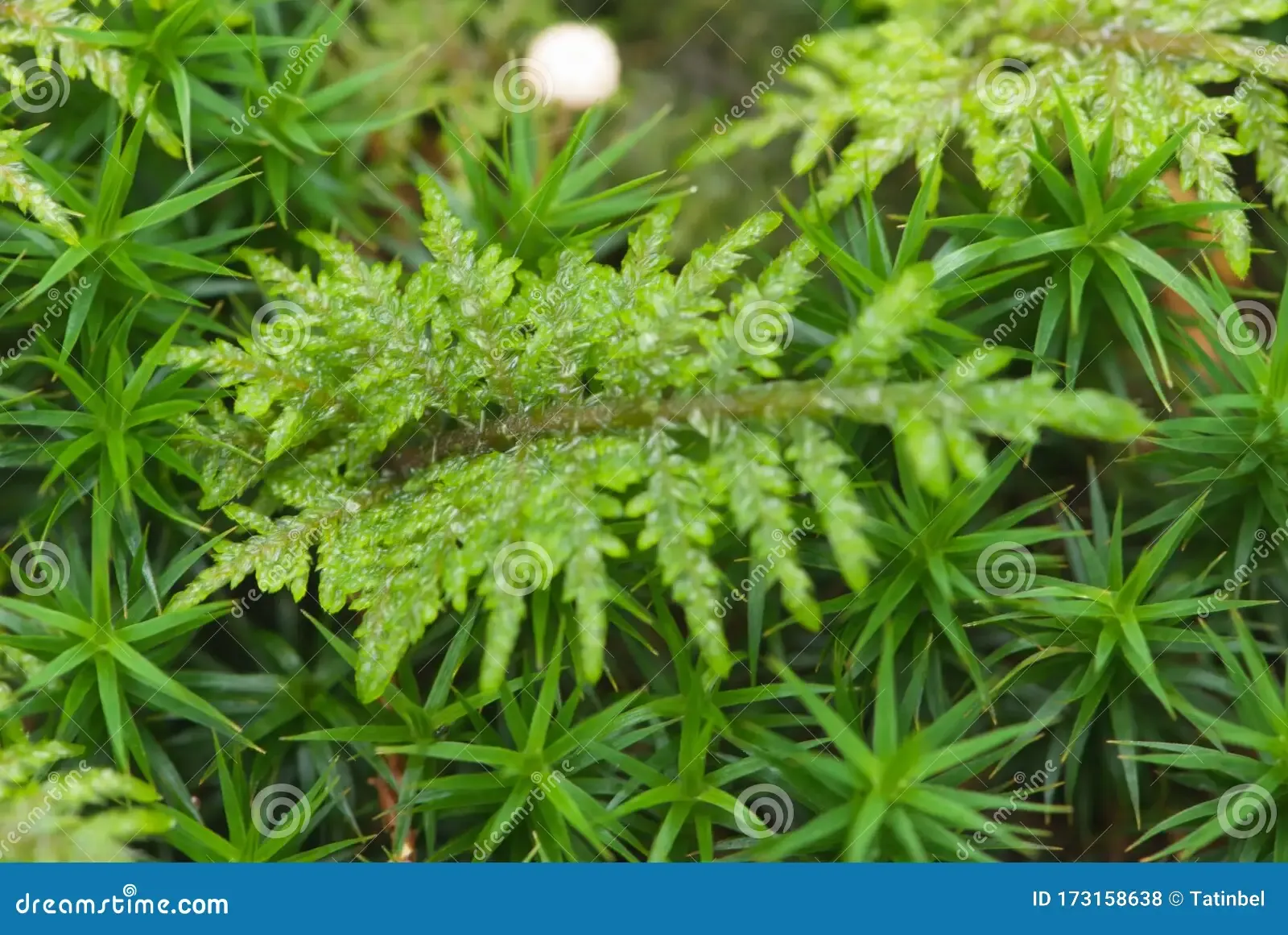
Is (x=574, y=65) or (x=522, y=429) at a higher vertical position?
(x=574, y=65)

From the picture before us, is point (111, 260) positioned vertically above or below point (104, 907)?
above

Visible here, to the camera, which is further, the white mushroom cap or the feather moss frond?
the white mushroom cap

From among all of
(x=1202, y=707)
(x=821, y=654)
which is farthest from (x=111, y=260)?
(x=1202, y=707)

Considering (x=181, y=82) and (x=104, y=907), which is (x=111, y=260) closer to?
(x=181, y=82)

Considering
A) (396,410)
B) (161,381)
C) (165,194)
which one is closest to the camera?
(396,410)

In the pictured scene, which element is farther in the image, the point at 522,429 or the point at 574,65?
the point at 574,65

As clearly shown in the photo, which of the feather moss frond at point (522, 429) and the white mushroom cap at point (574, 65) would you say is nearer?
the feather moss frond at point (522, 429)

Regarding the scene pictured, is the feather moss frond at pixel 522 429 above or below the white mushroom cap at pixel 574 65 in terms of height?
below

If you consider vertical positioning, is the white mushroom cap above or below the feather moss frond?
above
